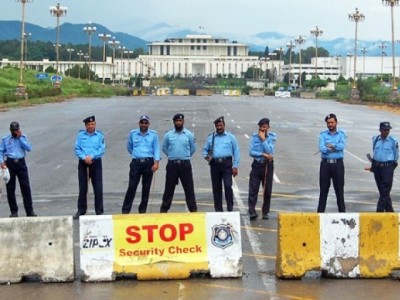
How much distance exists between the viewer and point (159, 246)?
404 inches

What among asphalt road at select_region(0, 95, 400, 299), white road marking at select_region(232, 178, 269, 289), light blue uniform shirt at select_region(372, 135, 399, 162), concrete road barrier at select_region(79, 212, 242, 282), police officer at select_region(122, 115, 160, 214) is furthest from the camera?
light blue uniform shirt at select_region(372, 135, 399, 162)

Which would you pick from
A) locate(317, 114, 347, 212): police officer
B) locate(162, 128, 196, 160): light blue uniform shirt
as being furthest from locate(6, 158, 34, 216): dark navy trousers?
locate(317, 114, 347, 212): police officer

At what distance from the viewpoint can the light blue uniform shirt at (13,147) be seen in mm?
14328

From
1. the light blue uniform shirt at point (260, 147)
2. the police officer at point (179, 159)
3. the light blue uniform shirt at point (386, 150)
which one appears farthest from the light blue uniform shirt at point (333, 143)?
the police officer at point (179, 159)

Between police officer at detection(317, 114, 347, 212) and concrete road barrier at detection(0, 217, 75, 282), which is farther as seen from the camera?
police officer at detection(317, 114, 347, 212)

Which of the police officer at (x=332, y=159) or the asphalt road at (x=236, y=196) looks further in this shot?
the police officer at (x=332, y=159)

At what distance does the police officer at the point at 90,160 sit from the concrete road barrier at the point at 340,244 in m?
4.93

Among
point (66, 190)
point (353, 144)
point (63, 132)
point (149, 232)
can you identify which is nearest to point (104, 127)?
point (63, 132)

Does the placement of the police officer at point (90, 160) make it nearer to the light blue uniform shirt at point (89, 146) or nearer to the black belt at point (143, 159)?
the light blue uniform shirt at point (89, 146)

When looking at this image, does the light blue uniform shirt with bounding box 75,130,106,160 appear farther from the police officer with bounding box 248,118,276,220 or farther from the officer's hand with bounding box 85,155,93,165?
the police officer with bounding box 248,118,276,220

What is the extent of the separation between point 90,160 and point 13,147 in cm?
137

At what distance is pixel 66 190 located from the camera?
60.1 feet

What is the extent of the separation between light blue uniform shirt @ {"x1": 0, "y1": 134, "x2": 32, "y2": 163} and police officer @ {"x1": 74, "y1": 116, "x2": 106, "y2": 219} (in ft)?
3.05

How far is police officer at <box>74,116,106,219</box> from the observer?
1423 cm
